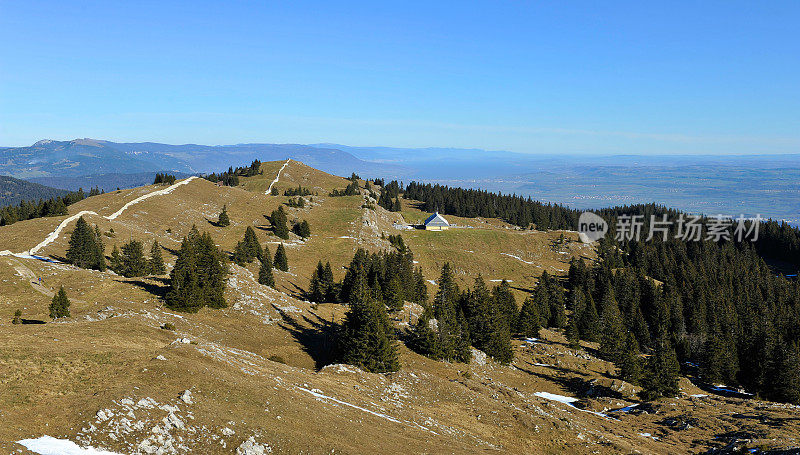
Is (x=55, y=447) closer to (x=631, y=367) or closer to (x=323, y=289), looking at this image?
(x=323, y=289)

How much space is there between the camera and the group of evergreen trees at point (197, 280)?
52844 mm

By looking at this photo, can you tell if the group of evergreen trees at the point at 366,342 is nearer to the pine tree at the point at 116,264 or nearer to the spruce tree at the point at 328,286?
the spruce tree at the point at 328,286

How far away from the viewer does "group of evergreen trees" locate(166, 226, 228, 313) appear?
52.8m

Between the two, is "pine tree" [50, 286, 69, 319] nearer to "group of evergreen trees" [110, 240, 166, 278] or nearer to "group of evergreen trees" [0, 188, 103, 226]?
"group of evergreen trees" [110, 240, 166, 278]

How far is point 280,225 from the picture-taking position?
130 metres

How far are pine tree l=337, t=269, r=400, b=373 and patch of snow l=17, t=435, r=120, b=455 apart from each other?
90.8ft

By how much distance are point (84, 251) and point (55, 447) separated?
63814mm

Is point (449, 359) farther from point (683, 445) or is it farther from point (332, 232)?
point (332, 232)

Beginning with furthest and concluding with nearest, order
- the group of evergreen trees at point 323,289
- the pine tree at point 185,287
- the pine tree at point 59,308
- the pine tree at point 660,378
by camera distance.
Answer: the group of evergreen trees at point 323,289 < the pine tree at point 660,378 < the pine tree at point 185,287 < the pine tree at point 59,308

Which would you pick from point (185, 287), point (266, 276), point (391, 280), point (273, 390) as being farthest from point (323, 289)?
point (273, 390)

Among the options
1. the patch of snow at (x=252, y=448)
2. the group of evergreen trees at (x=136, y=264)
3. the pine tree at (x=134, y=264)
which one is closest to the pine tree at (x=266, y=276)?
the group of evergreen trees at (x=136, y=264)

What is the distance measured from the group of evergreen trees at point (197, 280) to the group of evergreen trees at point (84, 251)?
26.6 m

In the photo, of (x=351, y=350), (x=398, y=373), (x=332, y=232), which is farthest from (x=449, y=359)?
(x=332, y=232)

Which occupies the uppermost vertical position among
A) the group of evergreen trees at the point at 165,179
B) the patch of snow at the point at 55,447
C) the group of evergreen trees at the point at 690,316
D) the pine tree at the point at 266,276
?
the group of evergreen trees at the point at 165,179
